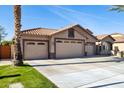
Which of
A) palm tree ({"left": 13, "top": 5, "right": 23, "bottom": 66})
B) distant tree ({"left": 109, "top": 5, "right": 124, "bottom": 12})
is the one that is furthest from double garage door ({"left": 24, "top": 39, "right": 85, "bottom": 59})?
distant tree ({"left": 109, "top": 5, "right": 124, "bottom": 12})

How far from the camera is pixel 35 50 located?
2125 cm

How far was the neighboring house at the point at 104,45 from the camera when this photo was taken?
3070 cm

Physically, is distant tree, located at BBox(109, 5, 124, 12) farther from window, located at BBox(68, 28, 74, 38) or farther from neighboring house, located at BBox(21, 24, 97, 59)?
window, located at BBox(68, 28, 74, 38)

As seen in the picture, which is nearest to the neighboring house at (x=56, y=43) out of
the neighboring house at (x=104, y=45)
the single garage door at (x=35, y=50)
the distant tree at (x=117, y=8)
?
the single garage door at (x=35, y=50)

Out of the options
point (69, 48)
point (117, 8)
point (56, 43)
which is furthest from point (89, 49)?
point (117, 8)

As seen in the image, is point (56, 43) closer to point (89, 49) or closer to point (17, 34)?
point (89, 49)

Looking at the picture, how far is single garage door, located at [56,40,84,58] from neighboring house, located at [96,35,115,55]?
5558 millimetres

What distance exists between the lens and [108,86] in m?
8.32

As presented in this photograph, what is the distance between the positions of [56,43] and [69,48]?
7.42 feet

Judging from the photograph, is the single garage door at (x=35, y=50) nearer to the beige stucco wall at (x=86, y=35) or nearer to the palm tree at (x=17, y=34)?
the palm tree at (x=17, y=34)
